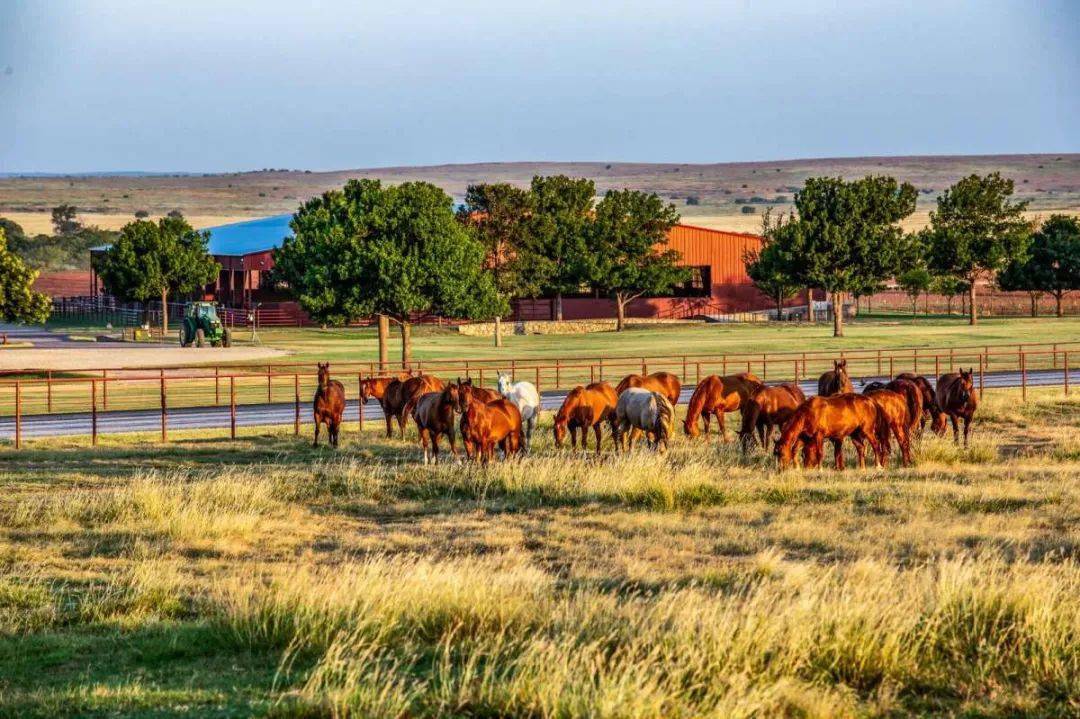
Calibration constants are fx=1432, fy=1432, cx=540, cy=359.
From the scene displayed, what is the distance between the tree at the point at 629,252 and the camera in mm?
95500

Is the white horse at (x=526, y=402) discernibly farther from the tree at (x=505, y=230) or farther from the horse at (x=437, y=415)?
the tree at (x=505, y=230)

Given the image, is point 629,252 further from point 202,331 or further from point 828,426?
point 828,426

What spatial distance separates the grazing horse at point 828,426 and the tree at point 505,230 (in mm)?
59504

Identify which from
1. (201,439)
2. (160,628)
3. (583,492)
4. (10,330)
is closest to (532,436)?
(201,439)

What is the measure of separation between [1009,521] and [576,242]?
75.9 m

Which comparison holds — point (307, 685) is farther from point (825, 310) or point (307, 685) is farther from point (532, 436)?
point (825, 310)

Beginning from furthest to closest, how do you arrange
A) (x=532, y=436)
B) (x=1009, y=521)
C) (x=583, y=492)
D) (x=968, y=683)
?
1. (x=532, y=436)
2. (x=583, y=492)
3. (x=1009, y=521)
4. (x=968, y=683)

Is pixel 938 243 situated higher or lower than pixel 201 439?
higher

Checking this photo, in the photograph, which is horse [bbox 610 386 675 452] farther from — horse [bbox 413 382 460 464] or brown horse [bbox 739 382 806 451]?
horse [bbox 413 382 460 464]

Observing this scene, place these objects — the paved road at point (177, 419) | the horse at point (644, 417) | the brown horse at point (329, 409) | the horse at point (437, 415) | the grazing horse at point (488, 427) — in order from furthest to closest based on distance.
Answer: the paved road at point (177, 419) < the brown horse at point (329, 409) < the horse at point (644, 417) < the horse at point (437, 415) < the grazing horse at point (488, 427)

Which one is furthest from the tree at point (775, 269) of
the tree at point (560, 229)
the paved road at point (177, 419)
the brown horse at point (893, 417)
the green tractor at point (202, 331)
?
the brown horse at point (893, 417)

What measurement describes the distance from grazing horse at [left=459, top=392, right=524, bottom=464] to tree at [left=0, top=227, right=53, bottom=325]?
30.0 metres

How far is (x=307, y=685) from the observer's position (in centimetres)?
986

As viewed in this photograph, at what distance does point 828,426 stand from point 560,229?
233 feet
